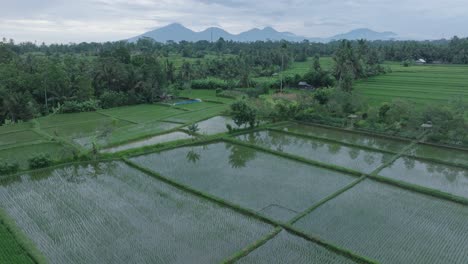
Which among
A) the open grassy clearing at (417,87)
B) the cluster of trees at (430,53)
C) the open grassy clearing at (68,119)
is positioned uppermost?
the cluster of trees at (430,53)

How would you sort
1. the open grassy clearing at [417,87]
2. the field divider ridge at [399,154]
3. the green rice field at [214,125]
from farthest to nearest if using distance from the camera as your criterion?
the open grassy clearing at [417,87] → the green rice field at [214,125] → the field divider ridge at [399,154]

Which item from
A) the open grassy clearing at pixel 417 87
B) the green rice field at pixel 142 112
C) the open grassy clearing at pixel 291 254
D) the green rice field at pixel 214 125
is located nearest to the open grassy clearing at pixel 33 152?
the green rice field at pixel 142 112

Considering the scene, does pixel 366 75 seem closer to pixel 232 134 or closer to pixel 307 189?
pixel 232 134

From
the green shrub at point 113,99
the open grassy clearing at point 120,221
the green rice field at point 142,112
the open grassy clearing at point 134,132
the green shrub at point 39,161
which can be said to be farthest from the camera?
the green shrub at point 113,99

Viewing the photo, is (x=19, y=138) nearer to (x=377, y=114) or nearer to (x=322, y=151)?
(x=322, y=151)

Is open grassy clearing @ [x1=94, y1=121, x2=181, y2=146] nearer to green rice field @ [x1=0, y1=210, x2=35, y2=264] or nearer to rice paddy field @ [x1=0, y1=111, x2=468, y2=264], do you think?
rice paddy field @ [x1=0, y1=111, x2=468, y2=264]

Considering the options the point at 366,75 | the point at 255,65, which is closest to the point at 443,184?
the point at 366,75

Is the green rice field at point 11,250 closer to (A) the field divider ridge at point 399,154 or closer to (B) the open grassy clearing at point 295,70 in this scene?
(A) the field divider ridge at point 399,154
